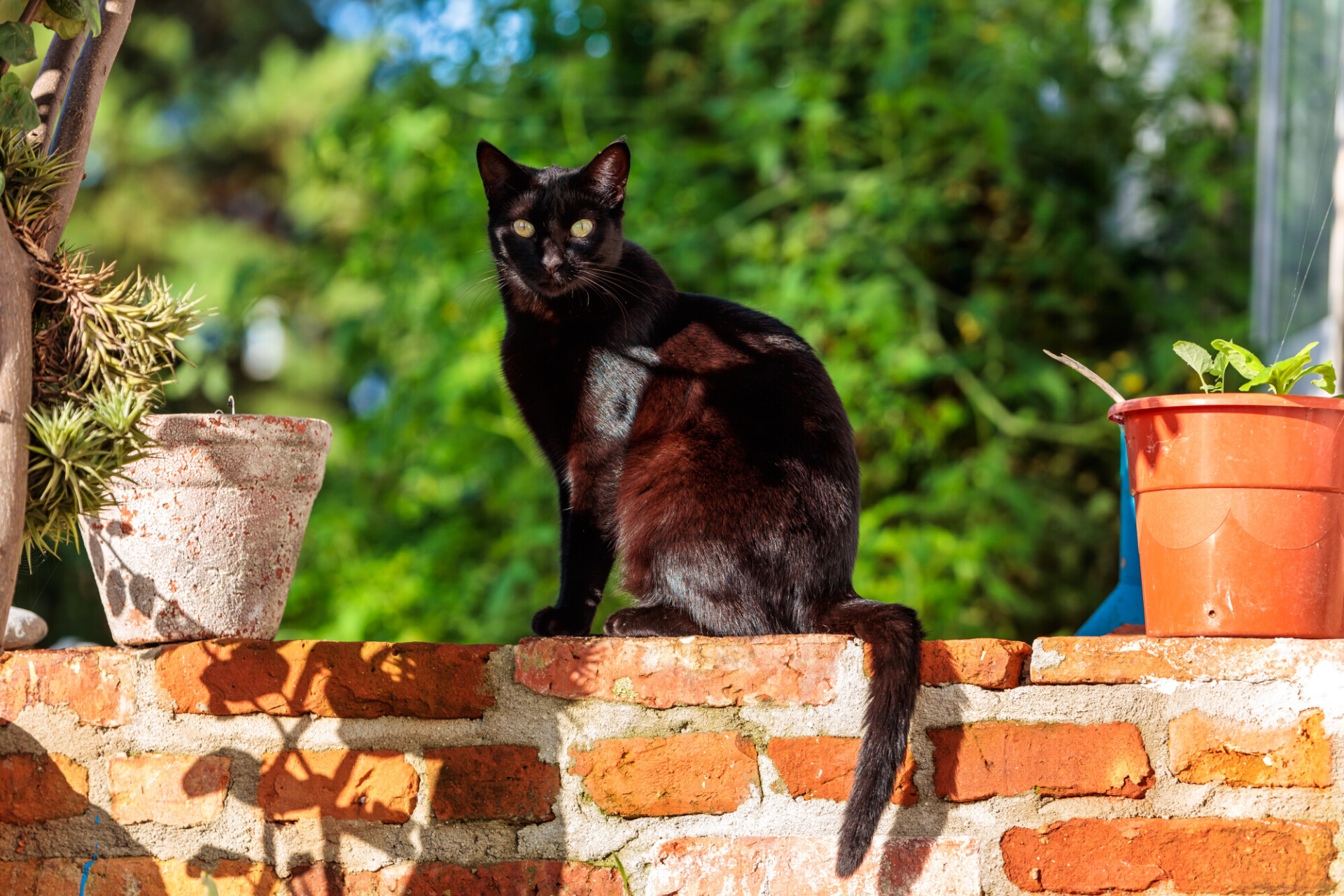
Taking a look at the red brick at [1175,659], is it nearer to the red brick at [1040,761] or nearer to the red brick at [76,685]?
the red brick at [1040,761]

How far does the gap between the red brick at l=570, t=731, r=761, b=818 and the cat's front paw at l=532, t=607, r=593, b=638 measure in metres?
0.35

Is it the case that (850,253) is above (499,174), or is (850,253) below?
above

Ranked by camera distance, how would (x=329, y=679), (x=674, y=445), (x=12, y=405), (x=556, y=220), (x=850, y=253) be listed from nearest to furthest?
(x=12, y=405)
(x=329, y=679)
(x=674, y=445)
(x=556, y=220)
(x=850, y=253)

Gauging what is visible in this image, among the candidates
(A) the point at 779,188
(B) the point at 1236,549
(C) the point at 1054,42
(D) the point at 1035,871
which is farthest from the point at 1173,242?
(D) the point at 1035,871

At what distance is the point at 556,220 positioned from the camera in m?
1.70

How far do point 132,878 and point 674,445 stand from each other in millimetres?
839

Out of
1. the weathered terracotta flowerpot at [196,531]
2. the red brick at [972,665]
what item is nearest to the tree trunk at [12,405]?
the weathered terracotta flowerpot at [196,531]

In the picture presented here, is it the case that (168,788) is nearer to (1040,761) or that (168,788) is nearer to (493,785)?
(493,785)

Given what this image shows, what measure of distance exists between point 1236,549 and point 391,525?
8.20ft

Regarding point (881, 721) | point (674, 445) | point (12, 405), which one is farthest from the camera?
point (674, 445)

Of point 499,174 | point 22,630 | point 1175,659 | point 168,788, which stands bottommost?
point 168,788

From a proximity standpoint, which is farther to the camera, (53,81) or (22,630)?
(22,630)

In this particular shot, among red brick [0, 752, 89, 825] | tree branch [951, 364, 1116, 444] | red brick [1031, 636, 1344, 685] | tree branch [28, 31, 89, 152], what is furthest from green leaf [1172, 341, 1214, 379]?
tree branch [951, 364, 1116, 444]

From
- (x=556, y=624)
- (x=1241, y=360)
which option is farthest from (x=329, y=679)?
(x=1241, y=360)
